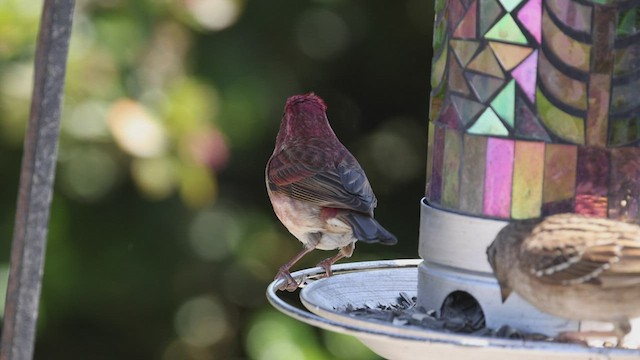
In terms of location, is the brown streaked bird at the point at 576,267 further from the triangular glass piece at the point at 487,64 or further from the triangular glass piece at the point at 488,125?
the triangular glass piece at the point at 487,64

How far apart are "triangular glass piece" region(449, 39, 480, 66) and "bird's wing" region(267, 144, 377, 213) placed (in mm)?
1035

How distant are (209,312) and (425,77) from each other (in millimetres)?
1542

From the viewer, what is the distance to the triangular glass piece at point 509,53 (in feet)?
9.48

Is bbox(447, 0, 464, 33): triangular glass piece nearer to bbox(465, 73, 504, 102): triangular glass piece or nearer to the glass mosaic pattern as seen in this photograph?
the glass mosaic pattern

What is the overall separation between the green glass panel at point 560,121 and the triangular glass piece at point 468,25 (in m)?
0.25

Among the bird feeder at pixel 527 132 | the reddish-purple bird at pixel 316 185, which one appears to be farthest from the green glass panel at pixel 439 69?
the reddish-purple bird at pixel 316 185

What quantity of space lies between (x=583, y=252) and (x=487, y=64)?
1.79 ft

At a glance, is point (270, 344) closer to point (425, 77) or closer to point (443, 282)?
point (425, 77)

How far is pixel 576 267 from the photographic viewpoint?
2732mm

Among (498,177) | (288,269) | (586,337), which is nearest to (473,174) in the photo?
(498,177)

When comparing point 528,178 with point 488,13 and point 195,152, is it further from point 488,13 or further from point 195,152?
point 195,152

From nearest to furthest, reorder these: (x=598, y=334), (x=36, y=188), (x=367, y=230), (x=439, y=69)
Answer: (x=36, y=188), (x=598, y=334), (x=439, y=69), (x=367, y=230)

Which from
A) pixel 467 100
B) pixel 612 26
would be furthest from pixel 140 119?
pixel 612 26

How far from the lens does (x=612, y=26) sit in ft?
9.25
